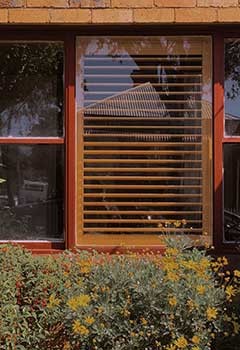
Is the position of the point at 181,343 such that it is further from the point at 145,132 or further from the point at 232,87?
the point at 232,87

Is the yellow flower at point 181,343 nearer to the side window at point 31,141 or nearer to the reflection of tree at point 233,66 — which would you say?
the side window at point 31,141

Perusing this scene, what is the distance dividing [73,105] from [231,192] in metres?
1.67

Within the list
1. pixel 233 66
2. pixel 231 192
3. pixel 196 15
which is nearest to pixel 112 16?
pixel 196 15

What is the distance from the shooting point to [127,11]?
21.0 ft

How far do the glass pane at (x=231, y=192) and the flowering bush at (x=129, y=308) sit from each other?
1510 millimetres

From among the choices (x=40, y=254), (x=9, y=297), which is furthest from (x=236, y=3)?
(x=9, y=297)

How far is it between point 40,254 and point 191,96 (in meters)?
2.02

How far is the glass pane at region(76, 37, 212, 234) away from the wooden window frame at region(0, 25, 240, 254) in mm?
72

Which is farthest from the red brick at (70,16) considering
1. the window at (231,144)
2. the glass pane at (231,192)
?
the glass pane at (231,192)

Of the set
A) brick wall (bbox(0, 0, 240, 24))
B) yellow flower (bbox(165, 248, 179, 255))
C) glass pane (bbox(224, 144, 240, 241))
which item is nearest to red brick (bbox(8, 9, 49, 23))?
brick wall (bbox(0, 0, 240, 24))

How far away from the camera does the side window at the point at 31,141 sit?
655 centimetres

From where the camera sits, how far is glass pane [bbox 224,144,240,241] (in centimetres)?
650

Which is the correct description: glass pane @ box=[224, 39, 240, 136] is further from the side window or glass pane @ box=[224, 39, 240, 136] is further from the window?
the side window

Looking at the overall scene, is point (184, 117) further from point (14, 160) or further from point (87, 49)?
point (14, 160)
